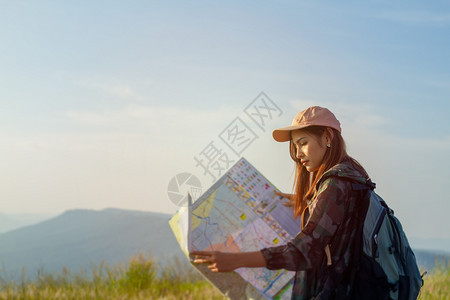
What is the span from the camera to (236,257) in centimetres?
270

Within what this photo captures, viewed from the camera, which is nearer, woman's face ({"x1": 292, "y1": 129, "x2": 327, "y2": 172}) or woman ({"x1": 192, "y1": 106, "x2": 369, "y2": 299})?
woman ({"x1": 192, "y1": 106, "x2": 369, "y2": 299})

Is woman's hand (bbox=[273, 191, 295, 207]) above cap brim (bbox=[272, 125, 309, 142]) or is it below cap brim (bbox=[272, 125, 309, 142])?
below

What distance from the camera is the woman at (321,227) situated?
272 centimetres

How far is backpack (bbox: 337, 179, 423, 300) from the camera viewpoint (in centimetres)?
285

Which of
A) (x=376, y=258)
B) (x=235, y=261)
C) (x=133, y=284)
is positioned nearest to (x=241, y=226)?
(x=235, y=261)

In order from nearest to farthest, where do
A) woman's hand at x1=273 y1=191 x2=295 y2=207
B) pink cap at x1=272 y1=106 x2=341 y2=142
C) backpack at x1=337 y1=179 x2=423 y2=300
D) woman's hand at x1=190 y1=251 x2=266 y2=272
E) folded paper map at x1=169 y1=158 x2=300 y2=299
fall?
woman's hand at x1=190 y1=251 x2=266 y2=272, backpack at x1=337 y1=179 x2=423 y2=300, pink cap at x1=272 y1=106 x2=341 y2=142, folded paper map at x1=169 y1=158 x2=300 y2=299, woman's hand at x1=273 y1=191 x2=295 y2=207

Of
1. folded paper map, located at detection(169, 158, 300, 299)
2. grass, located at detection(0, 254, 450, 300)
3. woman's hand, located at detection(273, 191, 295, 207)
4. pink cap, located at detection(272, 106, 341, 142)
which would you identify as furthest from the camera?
grass, located at detection(0, 254, 450, 300)

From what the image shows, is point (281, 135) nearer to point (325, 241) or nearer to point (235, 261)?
point (325, 241)

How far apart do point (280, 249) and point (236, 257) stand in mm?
238

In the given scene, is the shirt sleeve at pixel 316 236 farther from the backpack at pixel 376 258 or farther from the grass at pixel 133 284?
the grass at pixel 133 284

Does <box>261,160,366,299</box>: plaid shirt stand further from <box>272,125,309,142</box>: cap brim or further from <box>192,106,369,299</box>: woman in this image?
<box>272,125,309,142</box>: cap brim

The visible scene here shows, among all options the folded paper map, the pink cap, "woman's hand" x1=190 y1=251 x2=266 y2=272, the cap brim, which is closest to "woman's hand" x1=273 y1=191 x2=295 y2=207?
the folded paper map

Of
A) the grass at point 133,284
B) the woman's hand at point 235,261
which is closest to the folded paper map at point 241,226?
the woman's hand at point 235,261

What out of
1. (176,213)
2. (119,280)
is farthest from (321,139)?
(119,280)
